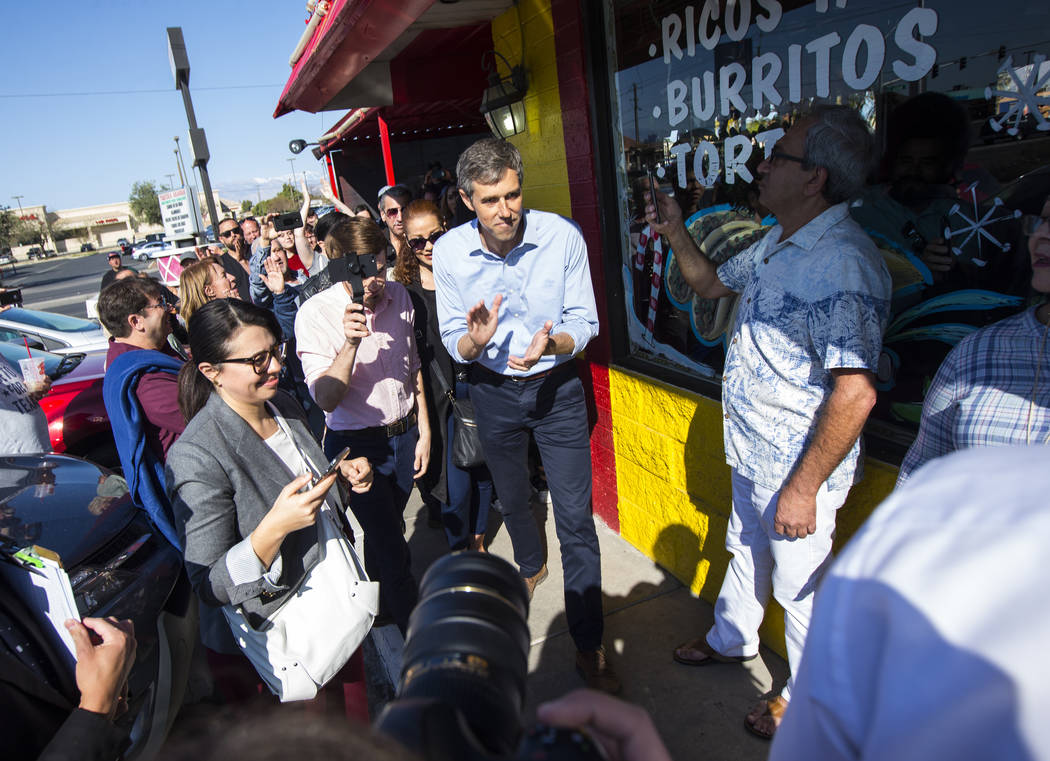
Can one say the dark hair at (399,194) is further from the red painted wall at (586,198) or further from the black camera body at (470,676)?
the black camera body at (470,676)

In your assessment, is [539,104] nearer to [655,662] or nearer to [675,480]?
[675,480]

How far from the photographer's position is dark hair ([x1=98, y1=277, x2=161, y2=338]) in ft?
9.68

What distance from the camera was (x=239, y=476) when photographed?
188 centimetres

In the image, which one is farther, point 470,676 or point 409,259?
point 409,259

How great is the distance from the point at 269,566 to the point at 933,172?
219cm

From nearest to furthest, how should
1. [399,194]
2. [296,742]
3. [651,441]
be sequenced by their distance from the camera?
1. [296,742]
2. [651,441]
3. [399,194]

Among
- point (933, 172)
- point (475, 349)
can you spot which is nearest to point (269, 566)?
point (475, 349)

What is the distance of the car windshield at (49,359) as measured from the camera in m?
5.72

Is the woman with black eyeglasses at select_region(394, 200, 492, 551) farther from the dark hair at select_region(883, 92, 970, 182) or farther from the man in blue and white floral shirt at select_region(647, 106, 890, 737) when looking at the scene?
the dark hair at select_region(883, 92, 970, 182)

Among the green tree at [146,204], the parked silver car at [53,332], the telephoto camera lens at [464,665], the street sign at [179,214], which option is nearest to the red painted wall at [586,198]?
the telephoto camera lens at [464,665]

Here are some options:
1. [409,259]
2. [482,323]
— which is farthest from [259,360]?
[409,259]

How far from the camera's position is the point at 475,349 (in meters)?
2.41

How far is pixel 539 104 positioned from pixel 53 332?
23.8 feet

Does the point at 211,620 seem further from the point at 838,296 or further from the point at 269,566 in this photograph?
the point at 838,296
